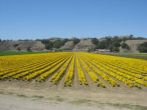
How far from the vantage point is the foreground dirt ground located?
44.8 ft

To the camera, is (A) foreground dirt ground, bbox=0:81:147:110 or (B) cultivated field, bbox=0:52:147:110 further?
(B) cultivated field, bbox=0:52:147:110

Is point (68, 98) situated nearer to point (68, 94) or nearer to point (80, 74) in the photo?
point (68, 94)

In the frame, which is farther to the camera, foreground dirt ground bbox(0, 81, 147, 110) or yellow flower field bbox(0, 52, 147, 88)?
yellow flower field bbox(0, 52, 147, 88)

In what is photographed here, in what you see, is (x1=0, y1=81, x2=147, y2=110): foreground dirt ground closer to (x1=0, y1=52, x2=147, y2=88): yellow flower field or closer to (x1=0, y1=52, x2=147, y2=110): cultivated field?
(x1=0, y1=52, x2=147, y2=110): cultivated field

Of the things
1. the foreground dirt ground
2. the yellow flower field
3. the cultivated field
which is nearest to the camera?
the foreground dirt ground

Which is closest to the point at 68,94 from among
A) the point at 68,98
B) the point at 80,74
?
the point at 68,98

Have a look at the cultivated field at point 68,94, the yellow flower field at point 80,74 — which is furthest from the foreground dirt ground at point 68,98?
the yellow flower field at point 80,74

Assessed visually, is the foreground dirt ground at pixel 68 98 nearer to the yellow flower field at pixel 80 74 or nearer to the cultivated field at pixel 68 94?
the cultivated field at pixel 68 94

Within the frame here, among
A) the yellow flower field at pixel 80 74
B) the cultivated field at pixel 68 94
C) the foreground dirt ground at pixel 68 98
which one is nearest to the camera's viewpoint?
the foreground dirt ground at pixel 68 98

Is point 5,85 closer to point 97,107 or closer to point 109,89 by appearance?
point 109,89

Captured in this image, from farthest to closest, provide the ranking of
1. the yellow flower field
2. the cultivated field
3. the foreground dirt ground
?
the yellow flower field < the cultivated field < the foreground dirt ground

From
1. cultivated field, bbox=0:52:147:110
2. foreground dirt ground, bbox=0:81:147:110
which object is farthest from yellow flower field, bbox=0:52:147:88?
foreground dirt ground, bbox=0:81:147:110

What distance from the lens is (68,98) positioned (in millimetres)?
16062

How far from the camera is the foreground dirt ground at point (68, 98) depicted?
1366 centimetres
